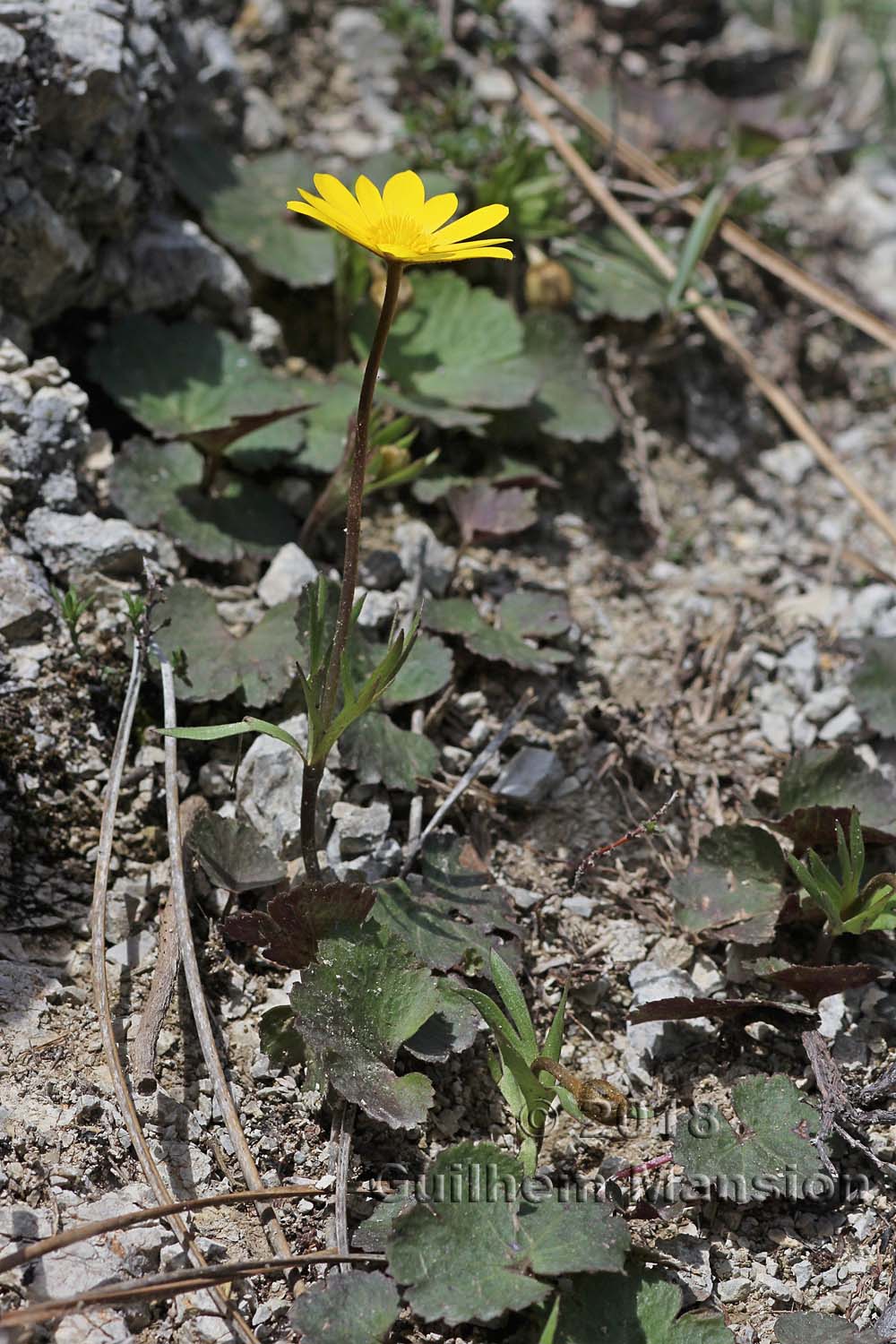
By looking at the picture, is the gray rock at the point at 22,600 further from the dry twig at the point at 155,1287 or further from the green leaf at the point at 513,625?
the dry twig at the point at 155,1287

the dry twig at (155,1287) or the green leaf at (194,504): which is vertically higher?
the green leaf at (194,504)

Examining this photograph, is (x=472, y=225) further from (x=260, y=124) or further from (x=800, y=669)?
(x=260, y=124)

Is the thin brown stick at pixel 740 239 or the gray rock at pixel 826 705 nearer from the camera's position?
the gray rock at pixel 826 705

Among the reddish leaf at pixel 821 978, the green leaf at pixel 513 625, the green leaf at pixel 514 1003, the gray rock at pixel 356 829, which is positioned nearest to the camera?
the green leaf at pixel 514 1003

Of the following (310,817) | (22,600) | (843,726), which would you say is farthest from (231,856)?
(843,726)

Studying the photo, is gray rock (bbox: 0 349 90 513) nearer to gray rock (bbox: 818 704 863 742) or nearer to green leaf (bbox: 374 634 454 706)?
green leaf (bbox: 374 634 454 706)

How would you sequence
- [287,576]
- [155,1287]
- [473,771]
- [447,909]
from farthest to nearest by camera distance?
[287,576] → [473,771] → [447,909] → [155,1287]

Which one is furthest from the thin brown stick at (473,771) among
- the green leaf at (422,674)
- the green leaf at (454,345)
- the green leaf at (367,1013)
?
the green leaf at (454,345)

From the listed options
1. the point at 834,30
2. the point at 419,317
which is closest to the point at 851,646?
the point at 419,317
